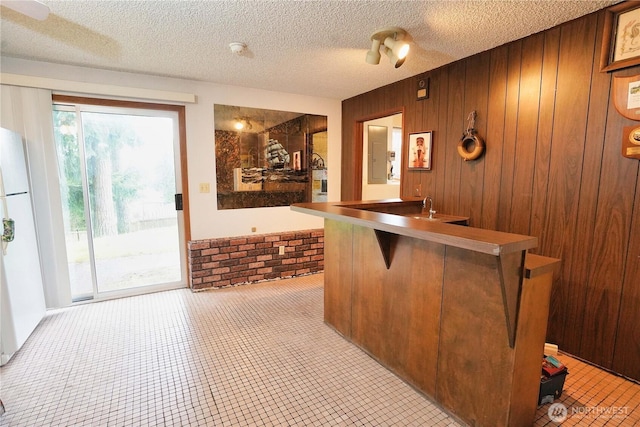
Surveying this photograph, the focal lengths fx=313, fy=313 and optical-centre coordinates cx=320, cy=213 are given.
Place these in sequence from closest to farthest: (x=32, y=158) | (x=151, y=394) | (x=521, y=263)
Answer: (x=521, y=263)
(x=151, y=394)
(x=32, y=158)

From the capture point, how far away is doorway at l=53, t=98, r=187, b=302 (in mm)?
3131

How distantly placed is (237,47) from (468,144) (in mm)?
2148

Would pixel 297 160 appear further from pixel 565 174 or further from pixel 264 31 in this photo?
pixel 565 174

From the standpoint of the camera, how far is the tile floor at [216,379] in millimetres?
1736

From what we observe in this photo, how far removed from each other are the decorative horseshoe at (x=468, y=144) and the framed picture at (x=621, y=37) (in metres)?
0.88

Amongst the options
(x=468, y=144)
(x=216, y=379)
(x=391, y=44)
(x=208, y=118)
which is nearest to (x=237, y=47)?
(x=391, y=44)

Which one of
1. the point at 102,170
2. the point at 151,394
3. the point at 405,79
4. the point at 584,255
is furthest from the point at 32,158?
the point at 584,255

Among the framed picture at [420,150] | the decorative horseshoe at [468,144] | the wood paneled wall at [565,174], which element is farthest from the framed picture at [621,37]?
the framed picture at [420,150]

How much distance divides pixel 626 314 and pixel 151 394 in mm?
3037

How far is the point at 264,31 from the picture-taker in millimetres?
2271

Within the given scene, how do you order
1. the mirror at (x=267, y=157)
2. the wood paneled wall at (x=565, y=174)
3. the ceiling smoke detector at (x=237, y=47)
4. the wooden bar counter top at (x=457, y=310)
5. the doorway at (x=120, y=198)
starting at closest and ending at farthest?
the wooden bar counter top at (x=457, y=310) < the wood paneled wall at (x=565, y=174) < the ceiling smoke detector at (x=237, y=47) < the doorway at (x=120, y=198) < the mirror at (x=267, y=157)

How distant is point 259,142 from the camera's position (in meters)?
3.92

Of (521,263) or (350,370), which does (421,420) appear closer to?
(350,370)

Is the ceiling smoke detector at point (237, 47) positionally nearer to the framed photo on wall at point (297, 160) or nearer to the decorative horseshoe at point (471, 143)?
the framed photo on wall at point (297, 160)
